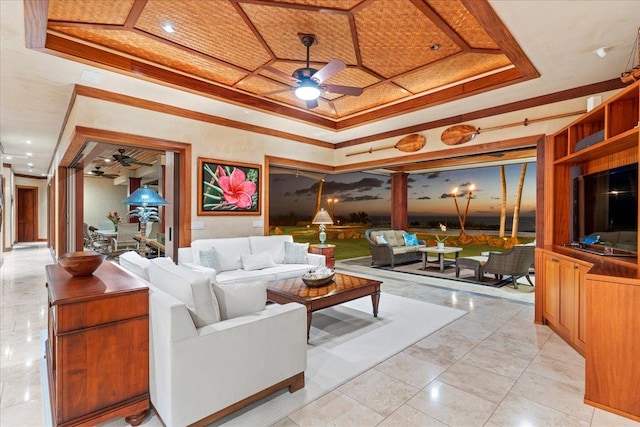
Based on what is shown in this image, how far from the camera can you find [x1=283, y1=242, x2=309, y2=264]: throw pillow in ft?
17.0

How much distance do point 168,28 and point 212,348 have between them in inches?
114

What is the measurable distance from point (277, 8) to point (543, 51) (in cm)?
244

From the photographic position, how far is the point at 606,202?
3.14m

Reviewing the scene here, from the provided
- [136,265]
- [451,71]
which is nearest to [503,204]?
[451,71]

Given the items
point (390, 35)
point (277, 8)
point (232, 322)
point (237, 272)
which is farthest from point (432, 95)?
point (232, 322)

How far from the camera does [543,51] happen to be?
9.60 ft

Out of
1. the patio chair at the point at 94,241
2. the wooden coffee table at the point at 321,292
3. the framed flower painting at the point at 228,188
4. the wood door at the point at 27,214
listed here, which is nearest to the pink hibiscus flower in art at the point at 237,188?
the framed flower painting at the point at 228,188

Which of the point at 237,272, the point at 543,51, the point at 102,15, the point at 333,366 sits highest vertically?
the point at 102,15

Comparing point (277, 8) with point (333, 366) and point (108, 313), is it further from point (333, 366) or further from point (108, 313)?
point (333, 366)

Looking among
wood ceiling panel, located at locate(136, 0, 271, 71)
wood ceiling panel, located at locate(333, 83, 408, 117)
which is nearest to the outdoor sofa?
wood ceiling panel, located at locate(333, 83, 408, 117)

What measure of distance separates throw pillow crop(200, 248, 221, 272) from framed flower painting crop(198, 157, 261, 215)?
72cm

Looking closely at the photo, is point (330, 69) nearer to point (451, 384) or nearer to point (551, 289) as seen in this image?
point (451, 384)

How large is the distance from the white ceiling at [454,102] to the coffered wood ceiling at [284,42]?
151 mm

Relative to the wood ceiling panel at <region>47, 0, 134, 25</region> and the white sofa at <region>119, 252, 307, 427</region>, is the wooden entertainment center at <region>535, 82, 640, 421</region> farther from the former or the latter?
the wood ceiling panel at <region>47, 0, 134, 25</region>
